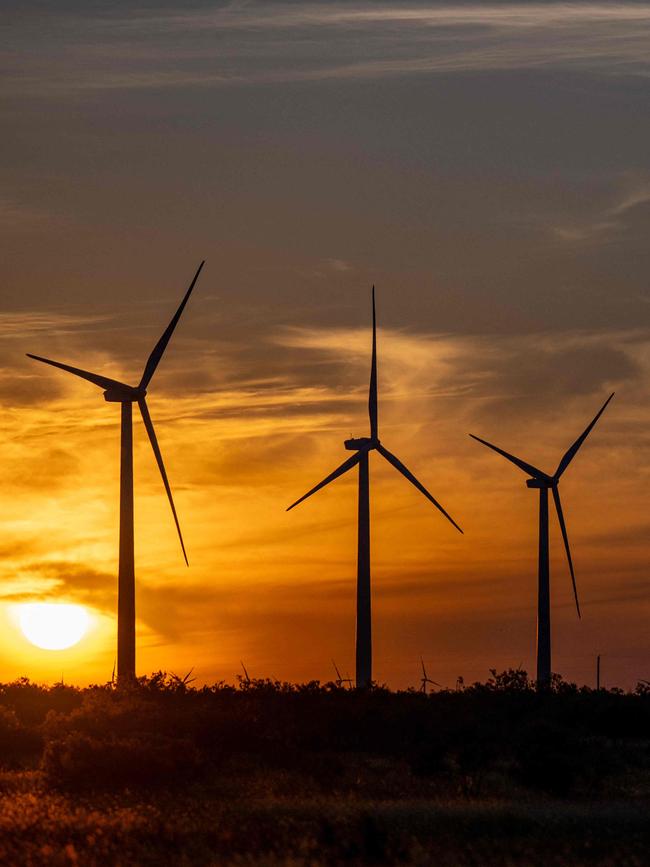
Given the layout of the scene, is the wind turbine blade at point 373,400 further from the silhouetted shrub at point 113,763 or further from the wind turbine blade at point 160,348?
the silhouetted shrub at point 113,763

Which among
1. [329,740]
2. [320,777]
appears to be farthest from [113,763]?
[329,740]

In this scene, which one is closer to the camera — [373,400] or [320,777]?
[320,777]

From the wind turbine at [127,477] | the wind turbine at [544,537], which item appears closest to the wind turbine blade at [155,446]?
the wind turbine at [127,477]

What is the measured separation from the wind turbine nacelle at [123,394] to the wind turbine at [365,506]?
17457 mm

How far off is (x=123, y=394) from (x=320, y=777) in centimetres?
3671

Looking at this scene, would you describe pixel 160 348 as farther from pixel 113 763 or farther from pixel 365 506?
pixel 113 763

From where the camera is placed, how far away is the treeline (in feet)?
178

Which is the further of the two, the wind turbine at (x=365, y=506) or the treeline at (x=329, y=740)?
the wind turbine at (x=365, y=506)

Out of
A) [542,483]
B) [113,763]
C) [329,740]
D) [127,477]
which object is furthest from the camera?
[542,483]

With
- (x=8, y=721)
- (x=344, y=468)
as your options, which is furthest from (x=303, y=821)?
Answer: (x=344, y=468)

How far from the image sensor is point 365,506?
9775 centimetres

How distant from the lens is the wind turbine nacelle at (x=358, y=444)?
100562 millimetres

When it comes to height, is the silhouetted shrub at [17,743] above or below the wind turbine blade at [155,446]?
→ below

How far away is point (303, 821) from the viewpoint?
40688mm
